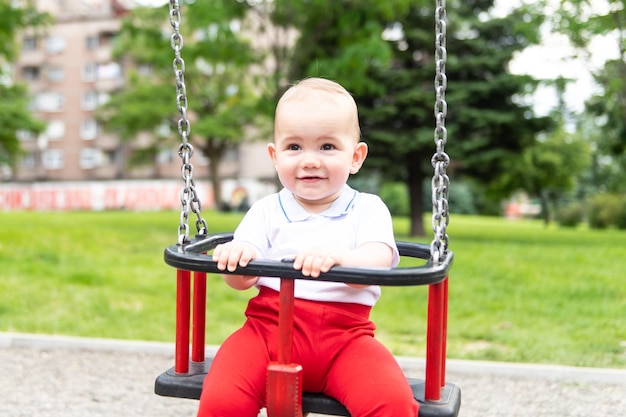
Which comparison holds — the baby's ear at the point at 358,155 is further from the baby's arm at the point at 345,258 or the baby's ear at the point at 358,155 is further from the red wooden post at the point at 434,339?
the red wooden post at the point at 434,339

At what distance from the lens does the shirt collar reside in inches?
87.0

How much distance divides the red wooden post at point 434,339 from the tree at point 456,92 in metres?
12.0

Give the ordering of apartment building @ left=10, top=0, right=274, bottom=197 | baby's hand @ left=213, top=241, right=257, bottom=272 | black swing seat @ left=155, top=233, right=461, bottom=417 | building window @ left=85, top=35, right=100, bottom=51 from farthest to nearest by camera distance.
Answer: building window @ left=85, top=35, right=100, bottom=51
apartment building @ left=10, top=0, right=274, bottom=197
baby's hand @ left=213, top=241, right=257, bottom=272
black swing seat @ left=155, top=233, right=461, bottom=417

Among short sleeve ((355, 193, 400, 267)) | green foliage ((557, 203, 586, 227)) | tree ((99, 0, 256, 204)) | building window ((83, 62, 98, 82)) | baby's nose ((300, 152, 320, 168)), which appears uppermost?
building window ((83, 62, 98, 82))

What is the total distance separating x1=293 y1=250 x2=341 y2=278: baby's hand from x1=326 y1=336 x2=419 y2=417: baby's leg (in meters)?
0.34

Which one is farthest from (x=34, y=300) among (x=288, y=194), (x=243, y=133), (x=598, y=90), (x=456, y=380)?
(x=243, y=133)

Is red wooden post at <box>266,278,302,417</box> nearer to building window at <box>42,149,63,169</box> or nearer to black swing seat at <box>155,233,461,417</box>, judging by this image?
black swing seat at <box>155,233,461,417</box>

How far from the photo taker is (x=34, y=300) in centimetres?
586

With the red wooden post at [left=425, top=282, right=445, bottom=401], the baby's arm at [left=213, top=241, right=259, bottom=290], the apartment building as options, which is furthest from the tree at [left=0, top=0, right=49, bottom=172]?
the apartment building

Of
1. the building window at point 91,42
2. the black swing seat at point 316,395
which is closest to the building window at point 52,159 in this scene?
the building window at point 91,42

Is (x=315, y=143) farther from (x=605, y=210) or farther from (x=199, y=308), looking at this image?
(x=605, y=210)

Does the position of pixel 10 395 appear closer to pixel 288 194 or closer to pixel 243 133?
pixel 288 194

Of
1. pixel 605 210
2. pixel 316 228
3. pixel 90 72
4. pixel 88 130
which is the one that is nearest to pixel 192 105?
pixel 605 210

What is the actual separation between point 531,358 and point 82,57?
44.1 metres
